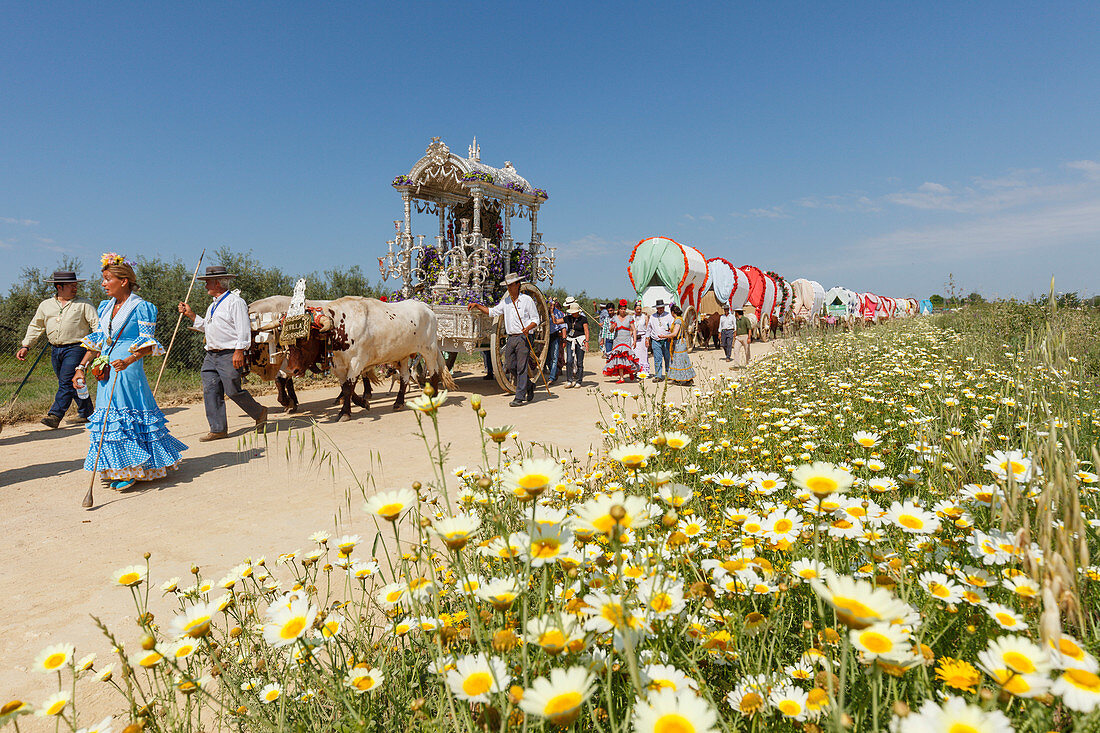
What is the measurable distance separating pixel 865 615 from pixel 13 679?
9.40ft

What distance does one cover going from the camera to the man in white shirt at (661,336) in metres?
9.03

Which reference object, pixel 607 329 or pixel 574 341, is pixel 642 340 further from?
pixel 607 329

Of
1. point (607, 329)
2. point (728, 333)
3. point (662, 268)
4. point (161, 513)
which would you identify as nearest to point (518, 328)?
point (607, 329)

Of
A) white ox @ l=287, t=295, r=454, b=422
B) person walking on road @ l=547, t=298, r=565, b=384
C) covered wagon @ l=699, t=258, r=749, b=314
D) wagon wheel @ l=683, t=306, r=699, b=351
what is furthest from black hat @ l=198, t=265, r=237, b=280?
covered wagon @ l=699, t=258, r=749, b=314

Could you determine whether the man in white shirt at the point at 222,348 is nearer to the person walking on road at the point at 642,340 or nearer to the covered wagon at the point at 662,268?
the person walking on road at the point at 642,340

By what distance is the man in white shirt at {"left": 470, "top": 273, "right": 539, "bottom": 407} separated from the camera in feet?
25.0

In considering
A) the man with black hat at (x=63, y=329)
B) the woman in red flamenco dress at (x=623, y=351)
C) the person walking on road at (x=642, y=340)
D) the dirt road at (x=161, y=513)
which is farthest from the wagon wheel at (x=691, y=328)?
the man with black hat at (x=63, y=329)

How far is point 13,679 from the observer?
1934 millimetres

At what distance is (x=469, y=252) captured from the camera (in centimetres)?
956

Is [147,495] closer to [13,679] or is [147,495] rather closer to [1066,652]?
[13,679]

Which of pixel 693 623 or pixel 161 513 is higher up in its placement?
pixel 693 623

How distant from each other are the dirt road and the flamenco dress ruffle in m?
0.19

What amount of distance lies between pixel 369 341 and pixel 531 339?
2.81 metres

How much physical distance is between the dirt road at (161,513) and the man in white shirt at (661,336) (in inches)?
118
